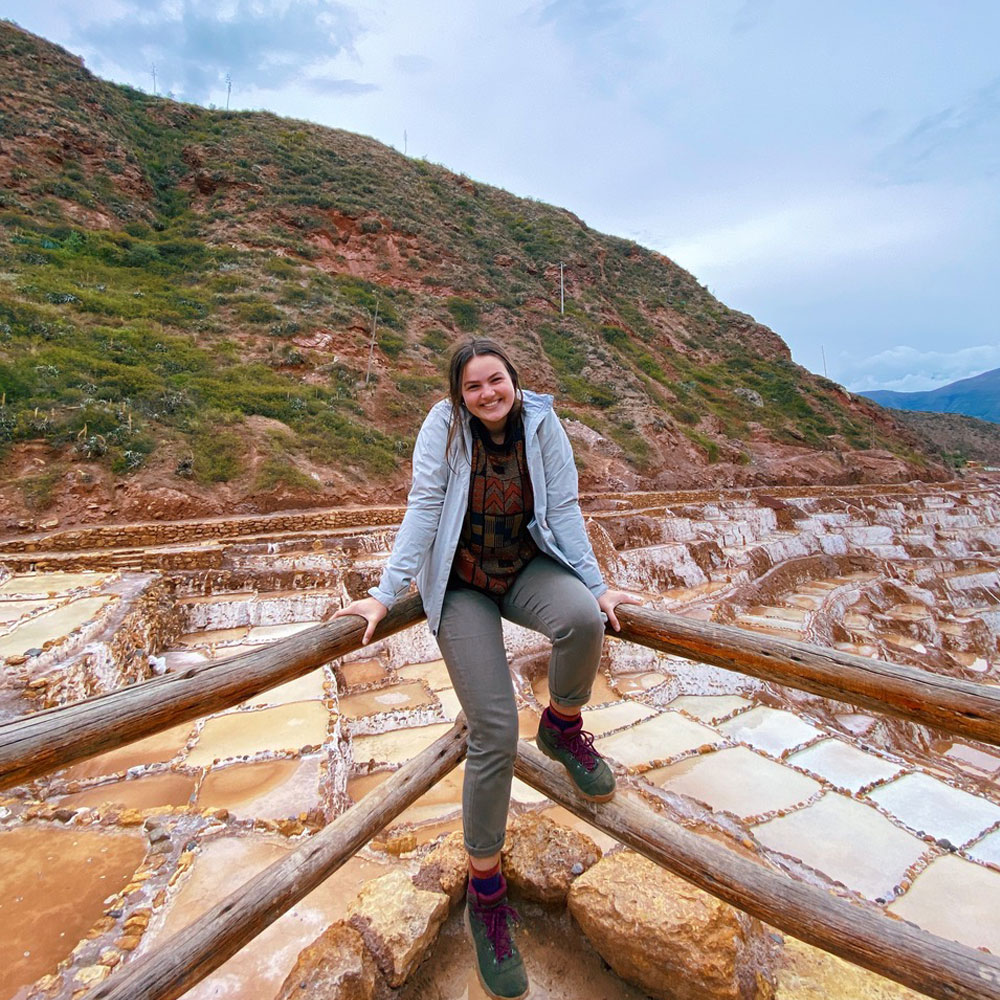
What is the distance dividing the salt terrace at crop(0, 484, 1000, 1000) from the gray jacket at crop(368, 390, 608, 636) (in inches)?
70.7

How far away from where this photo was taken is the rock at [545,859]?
2.62 metres

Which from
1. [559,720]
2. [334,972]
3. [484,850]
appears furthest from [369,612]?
[334,972]

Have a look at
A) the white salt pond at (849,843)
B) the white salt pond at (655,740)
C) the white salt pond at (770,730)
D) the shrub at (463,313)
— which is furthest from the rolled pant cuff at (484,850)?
the shrub at (463,313)

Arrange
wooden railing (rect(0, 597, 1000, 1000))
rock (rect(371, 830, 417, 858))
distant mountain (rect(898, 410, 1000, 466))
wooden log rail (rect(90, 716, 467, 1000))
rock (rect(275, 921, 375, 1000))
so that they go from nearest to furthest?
1. wooden railing (rect(0, 597, 1000, 1000))
2. wooden log rail (rect(90, 716, 467, 1000))
3. rock (rect(275, 921, 375, 1000))
4. rock (rect(371, 830, 417, 858))
5. distant mountain (rect(898, 410, 1000, 466))

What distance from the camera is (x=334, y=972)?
2.12 metres

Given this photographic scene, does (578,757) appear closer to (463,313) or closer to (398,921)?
(398,921)

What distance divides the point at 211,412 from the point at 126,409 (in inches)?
80.8

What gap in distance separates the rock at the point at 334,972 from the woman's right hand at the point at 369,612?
1.36m

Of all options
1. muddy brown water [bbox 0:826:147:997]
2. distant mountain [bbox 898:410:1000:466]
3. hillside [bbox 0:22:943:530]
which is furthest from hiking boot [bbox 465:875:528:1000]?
distant mountain [bbox 898:410:1000:466]

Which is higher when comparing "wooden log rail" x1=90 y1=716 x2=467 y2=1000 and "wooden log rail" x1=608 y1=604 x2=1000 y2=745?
"wooden log rail" x1=608 y1=604 x2=1000 y2=745

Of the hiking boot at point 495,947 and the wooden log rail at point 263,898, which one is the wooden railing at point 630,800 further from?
the hiking boot at point 495,947

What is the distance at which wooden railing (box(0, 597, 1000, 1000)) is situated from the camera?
1.42 metres

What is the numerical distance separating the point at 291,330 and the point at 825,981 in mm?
22419

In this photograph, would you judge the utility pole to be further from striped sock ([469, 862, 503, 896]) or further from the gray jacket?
striped sock ([469, 862, 503, 896])
